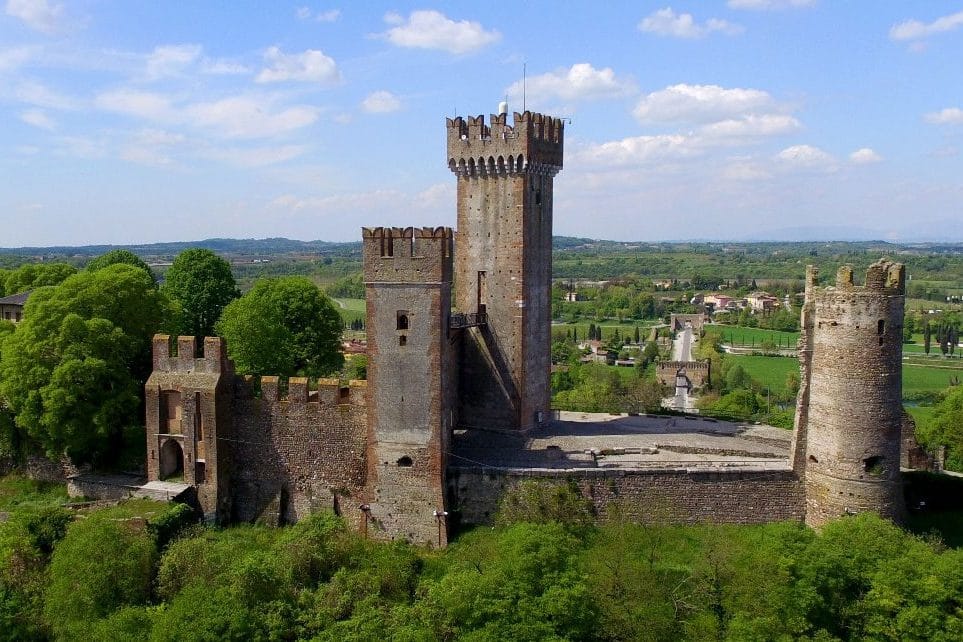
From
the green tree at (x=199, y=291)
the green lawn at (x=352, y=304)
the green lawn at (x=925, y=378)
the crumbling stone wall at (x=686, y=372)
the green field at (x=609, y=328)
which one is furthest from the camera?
the green lawn at (x=352, y=304)

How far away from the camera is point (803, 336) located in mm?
27422

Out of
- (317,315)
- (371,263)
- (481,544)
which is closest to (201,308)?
(317,315)

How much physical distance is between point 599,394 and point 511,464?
26.6 metres

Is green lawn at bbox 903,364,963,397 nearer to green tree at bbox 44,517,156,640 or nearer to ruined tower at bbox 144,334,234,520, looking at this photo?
ruined tower at bbox 144,334,234,520

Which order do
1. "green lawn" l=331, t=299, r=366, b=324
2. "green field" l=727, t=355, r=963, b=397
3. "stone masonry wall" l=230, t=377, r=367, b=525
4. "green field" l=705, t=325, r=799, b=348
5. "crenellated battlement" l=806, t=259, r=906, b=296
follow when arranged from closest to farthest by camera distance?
"crenellated battlement" l=806, t=259, r=906, b=296 < "stone masonry wall" l=230, t=377, r=367, b=525 < "green field" l=727, t=355, r=963, b=397 < "green field" l=705, t=325, r=799, b=348 < "green lawn" l=331, t=299, r=366, b=324

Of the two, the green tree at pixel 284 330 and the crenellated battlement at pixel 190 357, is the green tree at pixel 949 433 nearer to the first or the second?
the green tree at pixel 284 330

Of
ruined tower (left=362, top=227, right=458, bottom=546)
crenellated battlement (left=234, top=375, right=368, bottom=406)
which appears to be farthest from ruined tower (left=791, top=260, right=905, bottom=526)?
crenellated battlement (left=234, top=375, right=368, bottom=406)

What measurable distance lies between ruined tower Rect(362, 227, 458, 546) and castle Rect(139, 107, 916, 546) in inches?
1.8

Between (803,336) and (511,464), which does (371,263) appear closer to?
(511,464)

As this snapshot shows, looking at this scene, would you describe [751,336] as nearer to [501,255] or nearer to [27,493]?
[501,255]

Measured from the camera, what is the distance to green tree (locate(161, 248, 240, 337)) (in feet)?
146

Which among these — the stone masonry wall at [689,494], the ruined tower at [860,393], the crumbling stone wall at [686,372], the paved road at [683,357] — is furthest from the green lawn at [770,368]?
the ruined tower at [860,393]

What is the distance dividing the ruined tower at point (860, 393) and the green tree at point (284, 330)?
21.5 metres

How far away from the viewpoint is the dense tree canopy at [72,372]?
96.6ft
